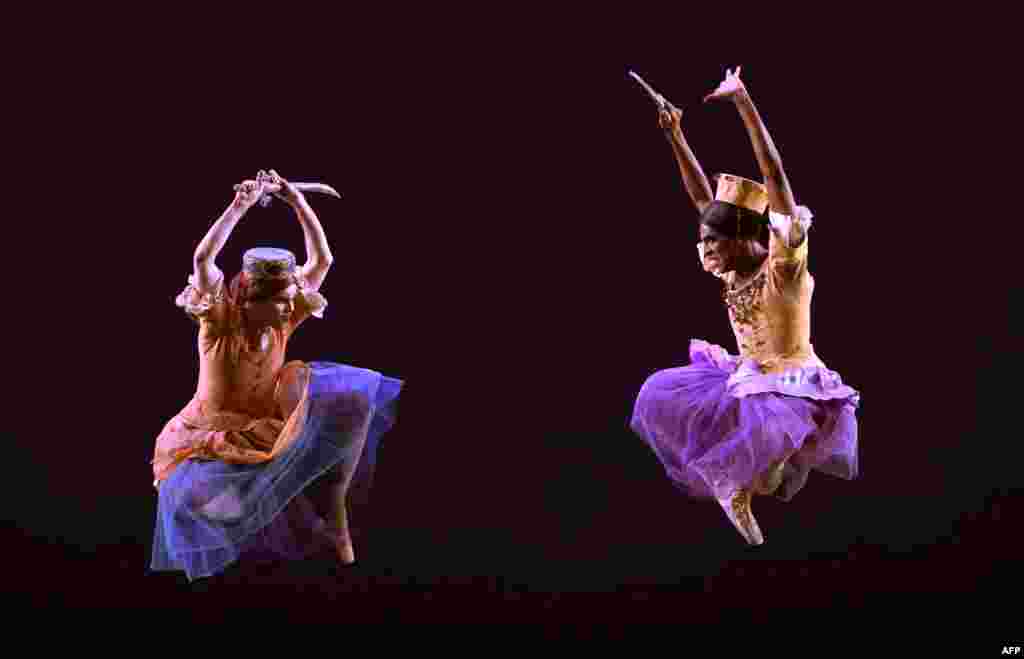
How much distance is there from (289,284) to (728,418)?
1420 millimetres

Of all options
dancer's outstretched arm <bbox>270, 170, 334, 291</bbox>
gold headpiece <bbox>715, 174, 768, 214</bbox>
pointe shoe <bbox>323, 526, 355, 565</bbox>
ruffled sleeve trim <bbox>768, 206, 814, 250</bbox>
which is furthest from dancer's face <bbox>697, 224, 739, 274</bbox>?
pointe shoe <bbox>323, 526, 355, 565</bbox>

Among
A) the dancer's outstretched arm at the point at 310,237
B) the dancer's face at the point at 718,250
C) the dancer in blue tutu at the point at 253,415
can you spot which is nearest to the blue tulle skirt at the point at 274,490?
the dancer in blue tutu at the point at 253,415

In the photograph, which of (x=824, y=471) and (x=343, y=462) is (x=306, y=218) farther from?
(x=824, y=471)

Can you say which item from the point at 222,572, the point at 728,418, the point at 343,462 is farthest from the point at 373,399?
the point at 728,418

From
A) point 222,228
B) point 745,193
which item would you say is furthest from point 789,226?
point 222,228

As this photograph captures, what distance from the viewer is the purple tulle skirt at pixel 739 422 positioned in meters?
6.30

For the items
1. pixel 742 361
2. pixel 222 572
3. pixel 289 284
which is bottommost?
pixel 222 572

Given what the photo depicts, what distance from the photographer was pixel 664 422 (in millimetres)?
6500

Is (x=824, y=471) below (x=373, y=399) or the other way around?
below

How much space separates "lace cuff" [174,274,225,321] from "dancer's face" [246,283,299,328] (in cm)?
9

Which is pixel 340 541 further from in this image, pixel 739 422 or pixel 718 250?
pixel 718 250

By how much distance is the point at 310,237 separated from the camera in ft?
20.2

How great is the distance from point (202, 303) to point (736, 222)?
1630 millimetres

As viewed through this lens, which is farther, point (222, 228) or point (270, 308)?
point (270, 308)
